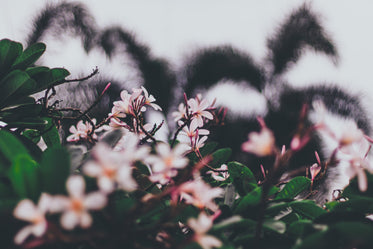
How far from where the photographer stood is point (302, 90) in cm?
487

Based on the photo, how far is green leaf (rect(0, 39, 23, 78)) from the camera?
0.68 meters

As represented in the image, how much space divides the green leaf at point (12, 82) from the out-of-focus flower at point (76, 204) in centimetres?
44

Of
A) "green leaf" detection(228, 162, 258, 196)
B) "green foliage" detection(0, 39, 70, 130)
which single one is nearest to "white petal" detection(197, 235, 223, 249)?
Answer: "green leaf" detection(228, 162, 258, 196)

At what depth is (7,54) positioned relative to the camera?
2.24ft

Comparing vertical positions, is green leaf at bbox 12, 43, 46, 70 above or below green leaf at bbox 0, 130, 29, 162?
above

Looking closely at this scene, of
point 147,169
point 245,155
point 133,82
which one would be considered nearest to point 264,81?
point 245,155

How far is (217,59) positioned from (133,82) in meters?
1.40

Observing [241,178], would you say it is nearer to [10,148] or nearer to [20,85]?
[10,148]

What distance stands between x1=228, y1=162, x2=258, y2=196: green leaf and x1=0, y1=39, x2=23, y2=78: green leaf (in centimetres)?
53

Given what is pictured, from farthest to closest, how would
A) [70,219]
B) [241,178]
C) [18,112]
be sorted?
1. [18,112]
2. [241,178]
3. [70,219]

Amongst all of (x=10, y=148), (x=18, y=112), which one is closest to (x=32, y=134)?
(x=18, y=112)

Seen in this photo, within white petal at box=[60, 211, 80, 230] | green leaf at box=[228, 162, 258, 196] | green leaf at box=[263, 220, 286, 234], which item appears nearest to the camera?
white petal at box=[60, 211, 80, 230]

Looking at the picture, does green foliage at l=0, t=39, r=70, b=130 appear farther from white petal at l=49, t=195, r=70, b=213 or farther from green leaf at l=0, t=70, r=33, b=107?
white petal at l=49, t=195, r=70, b=213

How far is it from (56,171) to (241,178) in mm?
319
